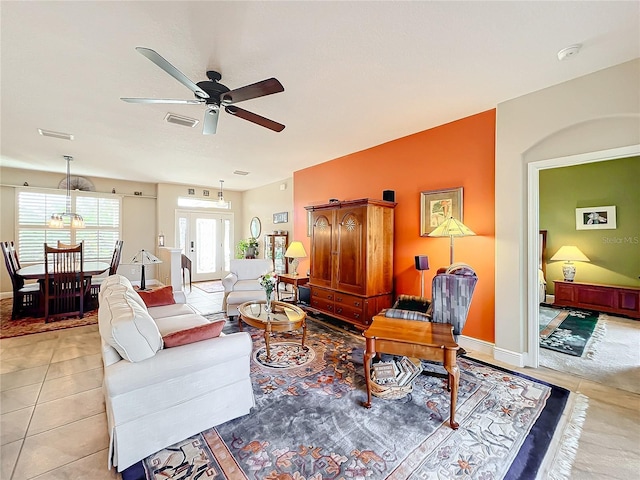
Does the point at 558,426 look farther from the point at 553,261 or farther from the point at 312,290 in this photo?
the point at 553,261

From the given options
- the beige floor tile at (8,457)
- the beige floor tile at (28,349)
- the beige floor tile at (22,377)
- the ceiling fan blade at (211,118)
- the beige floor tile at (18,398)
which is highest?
the ceiling fan blade at (211,118)

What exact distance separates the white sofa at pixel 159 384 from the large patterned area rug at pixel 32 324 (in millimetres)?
3004

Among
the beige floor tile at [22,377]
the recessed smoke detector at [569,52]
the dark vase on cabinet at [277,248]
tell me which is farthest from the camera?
the dark vase on cabinet at [277,248]

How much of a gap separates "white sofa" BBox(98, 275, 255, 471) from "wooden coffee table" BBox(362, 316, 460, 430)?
0.97 m

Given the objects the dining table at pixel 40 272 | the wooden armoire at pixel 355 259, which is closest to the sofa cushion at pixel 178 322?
the wooden armoire at pixel 355 259

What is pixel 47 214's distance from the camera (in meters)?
6.18

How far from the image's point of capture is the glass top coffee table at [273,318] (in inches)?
112

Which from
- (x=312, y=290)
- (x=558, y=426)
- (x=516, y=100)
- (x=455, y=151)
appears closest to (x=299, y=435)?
(x=558, y=426)

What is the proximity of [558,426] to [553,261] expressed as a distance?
467cm

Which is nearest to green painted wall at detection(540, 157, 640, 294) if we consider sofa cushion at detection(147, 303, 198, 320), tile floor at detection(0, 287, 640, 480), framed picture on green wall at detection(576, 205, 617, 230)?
framed picture on green wall at detection(576, 205, 617, 230)

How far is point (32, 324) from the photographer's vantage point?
4.08 meters

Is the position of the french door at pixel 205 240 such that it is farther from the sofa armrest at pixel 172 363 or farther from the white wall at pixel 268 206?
the sofa armrest at pixel 172 363

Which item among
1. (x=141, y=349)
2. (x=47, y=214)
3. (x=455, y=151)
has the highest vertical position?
(x=455, y=151)

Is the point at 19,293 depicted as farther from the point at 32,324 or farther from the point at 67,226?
the point at 67,226
